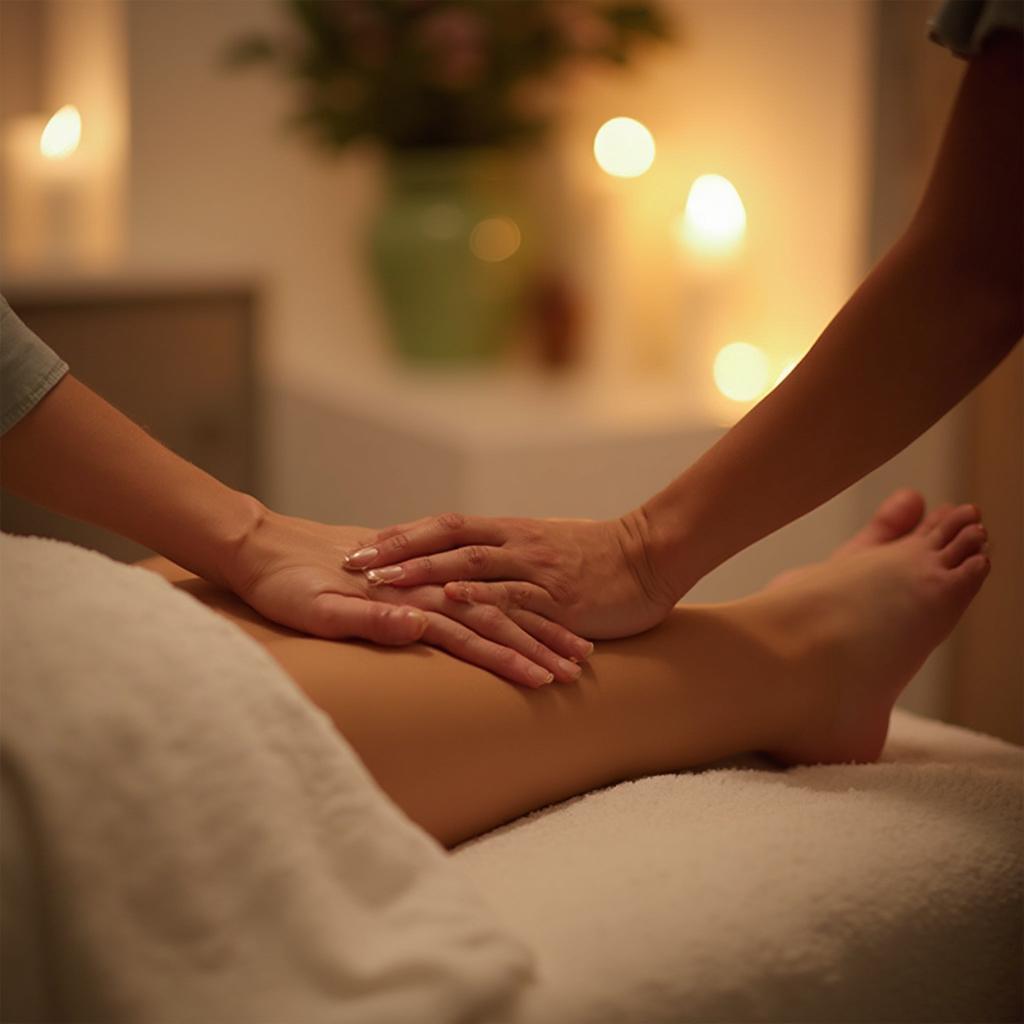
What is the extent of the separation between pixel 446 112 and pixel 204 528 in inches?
62.8

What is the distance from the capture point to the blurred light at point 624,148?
217 cm

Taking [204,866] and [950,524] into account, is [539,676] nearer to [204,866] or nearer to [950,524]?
[204,866]

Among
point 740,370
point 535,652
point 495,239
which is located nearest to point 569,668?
point 535,652

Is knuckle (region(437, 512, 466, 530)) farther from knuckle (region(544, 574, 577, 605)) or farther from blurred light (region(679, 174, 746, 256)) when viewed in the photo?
blurred light (region(679, 174, 746, 256))

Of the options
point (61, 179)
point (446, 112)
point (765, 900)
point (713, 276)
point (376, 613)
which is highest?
point (446, 112)

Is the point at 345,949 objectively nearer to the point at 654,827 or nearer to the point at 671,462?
the point at 654,827

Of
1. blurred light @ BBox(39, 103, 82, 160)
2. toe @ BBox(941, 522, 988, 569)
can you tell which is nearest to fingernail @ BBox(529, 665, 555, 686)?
toe @ BBox(941, 522, 988, 569)

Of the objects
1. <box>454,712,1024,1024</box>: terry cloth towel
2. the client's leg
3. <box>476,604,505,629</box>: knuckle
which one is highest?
<box>476,604,505,629</box>: knuckle

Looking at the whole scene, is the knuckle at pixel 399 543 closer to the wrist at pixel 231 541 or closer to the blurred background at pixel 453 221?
the wrist at pixel 231 541

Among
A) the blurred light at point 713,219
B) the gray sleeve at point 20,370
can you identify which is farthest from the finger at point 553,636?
the blurred light at point 713,219

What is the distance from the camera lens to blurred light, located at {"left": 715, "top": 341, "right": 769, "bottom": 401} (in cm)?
194

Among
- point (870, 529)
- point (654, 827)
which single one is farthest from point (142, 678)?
point (870, 529)

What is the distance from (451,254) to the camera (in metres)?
2.22

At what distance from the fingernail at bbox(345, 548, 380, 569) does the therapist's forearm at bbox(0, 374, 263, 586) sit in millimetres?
67
